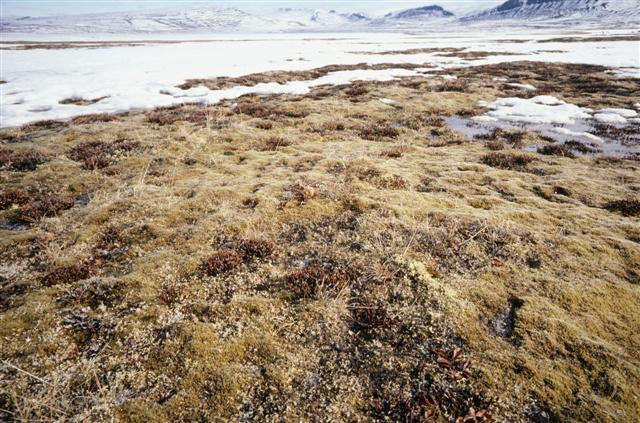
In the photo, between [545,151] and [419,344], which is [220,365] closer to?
[419,344]

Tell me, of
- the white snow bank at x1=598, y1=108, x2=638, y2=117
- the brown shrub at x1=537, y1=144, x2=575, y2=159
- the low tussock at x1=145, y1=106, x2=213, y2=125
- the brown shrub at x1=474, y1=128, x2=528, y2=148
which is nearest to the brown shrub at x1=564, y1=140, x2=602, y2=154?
the brown shrub at x1=537, y1=144, x2=575, y2=159

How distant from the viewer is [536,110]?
71.6 feet

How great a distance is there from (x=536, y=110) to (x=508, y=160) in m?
11.7

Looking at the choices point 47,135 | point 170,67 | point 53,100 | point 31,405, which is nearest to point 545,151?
point 31,405

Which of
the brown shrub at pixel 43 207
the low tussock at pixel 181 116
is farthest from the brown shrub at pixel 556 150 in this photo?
the brown shrub at pixel 43 207

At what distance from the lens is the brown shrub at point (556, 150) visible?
46.8 feet

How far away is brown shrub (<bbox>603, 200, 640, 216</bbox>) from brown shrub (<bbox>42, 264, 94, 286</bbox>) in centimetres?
1308

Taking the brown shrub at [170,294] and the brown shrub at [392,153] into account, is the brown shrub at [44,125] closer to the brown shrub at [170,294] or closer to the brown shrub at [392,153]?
the brown shrub at [392,153]

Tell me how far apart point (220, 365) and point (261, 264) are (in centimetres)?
247

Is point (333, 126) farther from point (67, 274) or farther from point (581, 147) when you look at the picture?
point (67, 274)

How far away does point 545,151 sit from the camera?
578 inches

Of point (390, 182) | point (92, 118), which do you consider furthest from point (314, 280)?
point (92, 118)

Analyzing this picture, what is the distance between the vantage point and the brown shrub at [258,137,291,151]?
1486 centimetres

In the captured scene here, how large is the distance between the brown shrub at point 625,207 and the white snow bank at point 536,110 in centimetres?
1194
